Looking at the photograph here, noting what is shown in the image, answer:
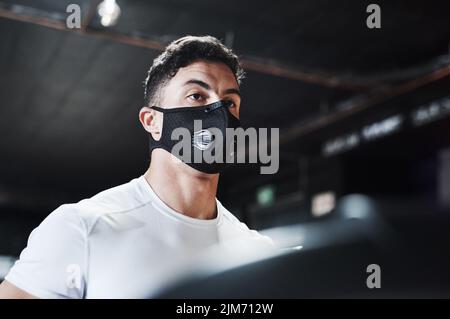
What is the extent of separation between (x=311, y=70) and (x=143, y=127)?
3.12 meters

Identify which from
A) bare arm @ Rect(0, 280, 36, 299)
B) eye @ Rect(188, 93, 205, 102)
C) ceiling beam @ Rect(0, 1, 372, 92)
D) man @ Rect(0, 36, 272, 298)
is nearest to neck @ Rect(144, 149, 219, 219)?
man @ Rect(0, 36, 272, 298)

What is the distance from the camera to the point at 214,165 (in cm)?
124

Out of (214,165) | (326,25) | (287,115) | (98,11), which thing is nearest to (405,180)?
(287,115)

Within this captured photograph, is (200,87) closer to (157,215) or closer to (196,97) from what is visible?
(196,97)

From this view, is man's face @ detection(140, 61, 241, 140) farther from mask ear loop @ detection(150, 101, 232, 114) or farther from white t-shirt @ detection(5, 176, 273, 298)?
white t-shirt @ detection(5, 176, 273, 298)

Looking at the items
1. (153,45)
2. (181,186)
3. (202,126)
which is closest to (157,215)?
(181,186)

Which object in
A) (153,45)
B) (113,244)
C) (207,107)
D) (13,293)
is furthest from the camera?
(153,45)

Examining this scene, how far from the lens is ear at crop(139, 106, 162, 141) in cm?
126

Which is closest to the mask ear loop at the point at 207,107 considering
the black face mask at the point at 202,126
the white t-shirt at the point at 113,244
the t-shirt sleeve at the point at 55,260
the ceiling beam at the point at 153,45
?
the black face mask at the point at 202,126

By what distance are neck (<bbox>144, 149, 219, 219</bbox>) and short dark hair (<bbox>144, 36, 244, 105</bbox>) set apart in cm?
15

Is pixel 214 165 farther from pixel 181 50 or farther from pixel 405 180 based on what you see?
pixel 405 180

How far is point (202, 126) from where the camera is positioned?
122 centimetres

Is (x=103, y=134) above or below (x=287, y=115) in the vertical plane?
below

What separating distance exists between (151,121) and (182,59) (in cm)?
16
